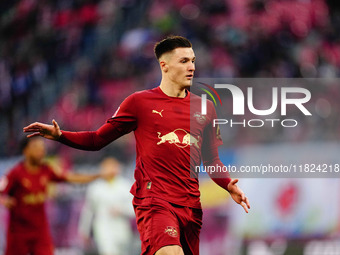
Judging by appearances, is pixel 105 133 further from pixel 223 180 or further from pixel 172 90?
pixel 223 180

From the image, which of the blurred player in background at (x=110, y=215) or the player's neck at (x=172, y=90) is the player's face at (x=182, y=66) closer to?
the player's neck at (x=172, y=90)

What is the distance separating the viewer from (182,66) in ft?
14.4

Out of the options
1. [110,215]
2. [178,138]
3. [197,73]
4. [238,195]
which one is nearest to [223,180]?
[238,195]

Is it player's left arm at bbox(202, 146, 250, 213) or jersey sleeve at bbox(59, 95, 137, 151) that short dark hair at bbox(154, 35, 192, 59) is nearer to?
jersey sleeve at bbox(59, 95, 137, 151)

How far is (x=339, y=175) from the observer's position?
380 inches

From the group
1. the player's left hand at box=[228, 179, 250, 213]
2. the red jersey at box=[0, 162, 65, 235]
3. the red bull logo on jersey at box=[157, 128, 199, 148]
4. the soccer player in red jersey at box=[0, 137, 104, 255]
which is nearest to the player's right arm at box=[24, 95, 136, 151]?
the red bull logo on jersey at box=[157, 128, 199, 148]

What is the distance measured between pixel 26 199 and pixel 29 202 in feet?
0.18

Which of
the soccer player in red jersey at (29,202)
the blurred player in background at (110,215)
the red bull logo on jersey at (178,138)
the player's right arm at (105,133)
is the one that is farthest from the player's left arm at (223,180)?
the blurred player in background at (110,215)

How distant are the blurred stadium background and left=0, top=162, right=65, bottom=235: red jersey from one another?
10.0ft

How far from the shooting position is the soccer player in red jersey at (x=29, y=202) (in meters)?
7.15

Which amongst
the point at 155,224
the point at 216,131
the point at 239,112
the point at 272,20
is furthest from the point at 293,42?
the point at 155,224

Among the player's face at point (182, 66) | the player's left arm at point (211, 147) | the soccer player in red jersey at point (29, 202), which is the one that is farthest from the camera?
the soccer player in red jersey at point (29, 202)

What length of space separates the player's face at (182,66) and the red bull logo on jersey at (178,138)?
0.37 m

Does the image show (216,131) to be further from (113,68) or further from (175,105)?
(113,68)
